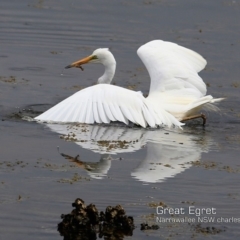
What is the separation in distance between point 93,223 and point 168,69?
5443 millimetres

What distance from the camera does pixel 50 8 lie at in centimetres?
1861

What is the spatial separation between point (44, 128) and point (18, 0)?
29.0 feet

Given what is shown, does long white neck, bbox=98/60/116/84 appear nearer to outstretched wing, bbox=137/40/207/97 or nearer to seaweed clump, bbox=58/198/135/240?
outstretched wing, bbox=137/40/207/97

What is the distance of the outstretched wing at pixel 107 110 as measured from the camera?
33.9ft

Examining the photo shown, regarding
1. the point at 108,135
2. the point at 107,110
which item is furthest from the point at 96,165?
the point at 107,110

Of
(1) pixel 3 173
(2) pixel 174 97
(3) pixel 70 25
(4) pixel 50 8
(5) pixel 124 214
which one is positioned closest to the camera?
(5) pixel 124 214

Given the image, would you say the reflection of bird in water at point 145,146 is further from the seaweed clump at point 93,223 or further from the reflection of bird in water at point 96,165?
the seaweed clump at point 93,223

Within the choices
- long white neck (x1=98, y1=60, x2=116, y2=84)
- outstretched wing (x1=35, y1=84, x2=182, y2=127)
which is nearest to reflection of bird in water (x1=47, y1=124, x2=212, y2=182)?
outstretched wing (x1=35, y1=84, x2=182, y2=127)

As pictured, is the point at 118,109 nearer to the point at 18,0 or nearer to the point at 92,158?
the point at 92,158

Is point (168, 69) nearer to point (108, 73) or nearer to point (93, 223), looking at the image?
point (108, 73)

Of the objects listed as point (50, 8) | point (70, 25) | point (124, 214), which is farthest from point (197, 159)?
point (50, 8)

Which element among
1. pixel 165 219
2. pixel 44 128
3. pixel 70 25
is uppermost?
pixel 70 25

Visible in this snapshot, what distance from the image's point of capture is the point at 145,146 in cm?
989

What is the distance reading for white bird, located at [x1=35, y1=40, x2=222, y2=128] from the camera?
10.4 meters
